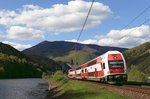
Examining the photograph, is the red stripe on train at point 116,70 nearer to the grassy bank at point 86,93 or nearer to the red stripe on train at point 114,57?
the red stripe on train at point 114,57

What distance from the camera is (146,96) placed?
31953 millimetres

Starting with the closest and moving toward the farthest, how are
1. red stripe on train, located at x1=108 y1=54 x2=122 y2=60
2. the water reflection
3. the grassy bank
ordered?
the grassy bank → red stripe on train, located at x1=108 y1=54 x2=122 y2=60 → the water reflection

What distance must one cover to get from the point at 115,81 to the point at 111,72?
Answer: 162 cm

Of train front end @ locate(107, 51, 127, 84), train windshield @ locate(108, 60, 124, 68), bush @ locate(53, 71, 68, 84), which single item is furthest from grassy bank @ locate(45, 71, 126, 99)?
bush @ locate(53, 71, 68, 84)

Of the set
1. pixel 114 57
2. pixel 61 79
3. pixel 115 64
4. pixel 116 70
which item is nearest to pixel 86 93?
pixel 116 70

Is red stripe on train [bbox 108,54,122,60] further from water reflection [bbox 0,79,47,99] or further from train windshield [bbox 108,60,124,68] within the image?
water reflection [bbox 0,79,47,99]

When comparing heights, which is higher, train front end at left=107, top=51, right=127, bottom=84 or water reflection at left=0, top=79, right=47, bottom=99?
train front end at left=107, top=51, right=127, bottom=84

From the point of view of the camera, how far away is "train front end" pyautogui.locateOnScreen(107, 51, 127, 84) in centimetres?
5631

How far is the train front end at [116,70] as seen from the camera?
56.3m

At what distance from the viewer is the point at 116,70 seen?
56.8m

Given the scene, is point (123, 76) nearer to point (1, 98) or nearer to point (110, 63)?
point (110, 63)

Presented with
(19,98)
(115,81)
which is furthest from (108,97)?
(19,98)

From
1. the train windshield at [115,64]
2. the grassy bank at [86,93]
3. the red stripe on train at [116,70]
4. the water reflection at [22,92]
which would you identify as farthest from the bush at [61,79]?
the red stripe on train at [116,70]

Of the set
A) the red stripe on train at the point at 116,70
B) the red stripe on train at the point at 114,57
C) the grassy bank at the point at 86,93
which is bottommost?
the grassy bank at the point at 86,93
